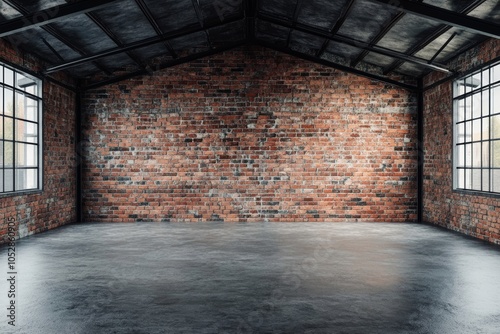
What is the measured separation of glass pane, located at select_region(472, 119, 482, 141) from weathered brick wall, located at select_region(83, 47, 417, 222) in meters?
2.27

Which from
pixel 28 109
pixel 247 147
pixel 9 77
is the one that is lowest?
pixel 247 147

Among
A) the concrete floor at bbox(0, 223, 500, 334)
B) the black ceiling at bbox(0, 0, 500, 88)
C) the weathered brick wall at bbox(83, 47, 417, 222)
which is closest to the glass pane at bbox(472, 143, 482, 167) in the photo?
the concrete floor at bbox(0, 223, 500, 334)

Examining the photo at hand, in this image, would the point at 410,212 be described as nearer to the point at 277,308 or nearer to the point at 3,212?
the point at 277,308

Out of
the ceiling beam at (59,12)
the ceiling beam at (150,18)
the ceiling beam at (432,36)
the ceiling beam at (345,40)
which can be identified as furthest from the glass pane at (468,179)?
the ceiling beam at (59,12)

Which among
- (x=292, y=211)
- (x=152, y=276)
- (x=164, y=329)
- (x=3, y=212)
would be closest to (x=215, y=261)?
(x=152, y=276)

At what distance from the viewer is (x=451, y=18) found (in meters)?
6.18

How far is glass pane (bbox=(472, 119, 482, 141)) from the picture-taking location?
8.25m

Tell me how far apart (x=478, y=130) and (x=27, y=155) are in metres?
9.10

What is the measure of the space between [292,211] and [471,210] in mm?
4058

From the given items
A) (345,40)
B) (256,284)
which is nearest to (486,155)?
(345,40)

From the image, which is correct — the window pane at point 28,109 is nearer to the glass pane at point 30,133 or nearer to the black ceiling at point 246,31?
the glass pane at point 30,133

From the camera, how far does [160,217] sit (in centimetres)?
1064

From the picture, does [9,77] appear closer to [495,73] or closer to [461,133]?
[495,73]

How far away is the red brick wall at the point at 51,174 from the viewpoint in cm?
777
